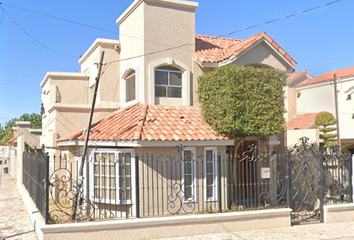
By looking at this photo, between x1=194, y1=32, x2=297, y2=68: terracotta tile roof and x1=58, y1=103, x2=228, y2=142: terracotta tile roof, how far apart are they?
2147 mm

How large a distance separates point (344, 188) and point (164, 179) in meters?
6.06

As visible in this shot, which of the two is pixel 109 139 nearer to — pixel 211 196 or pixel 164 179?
pixel 164 179

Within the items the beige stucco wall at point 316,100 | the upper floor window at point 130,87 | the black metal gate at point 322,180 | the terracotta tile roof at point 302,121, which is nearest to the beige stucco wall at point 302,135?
the black metal gate at point 322,180

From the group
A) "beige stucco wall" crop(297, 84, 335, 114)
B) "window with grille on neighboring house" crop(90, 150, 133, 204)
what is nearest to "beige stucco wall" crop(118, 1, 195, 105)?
"window with grille on neighboring house" crop(90, 150, 133, 204)

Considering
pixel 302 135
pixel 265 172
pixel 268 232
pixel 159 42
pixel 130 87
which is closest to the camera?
pixel 268 232

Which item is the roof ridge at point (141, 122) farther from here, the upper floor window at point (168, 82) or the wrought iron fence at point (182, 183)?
the upper floor window at point (168, 82)

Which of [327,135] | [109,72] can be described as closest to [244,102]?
[109,72]

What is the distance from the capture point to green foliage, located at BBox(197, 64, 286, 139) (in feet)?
40.3

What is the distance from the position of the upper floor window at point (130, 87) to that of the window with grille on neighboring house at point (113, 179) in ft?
13.3

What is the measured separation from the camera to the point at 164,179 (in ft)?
38.3

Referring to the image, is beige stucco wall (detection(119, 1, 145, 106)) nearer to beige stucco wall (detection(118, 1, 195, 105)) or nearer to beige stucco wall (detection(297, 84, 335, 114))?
beige stucco wall (detection(118, 1, 195, 105))

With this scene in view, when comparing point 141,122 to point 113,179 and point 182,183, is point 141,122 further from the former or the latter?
→ point 182,183

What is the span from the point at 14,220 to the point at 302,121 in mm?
23149

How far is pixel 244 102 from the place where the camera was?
40.7 feet
